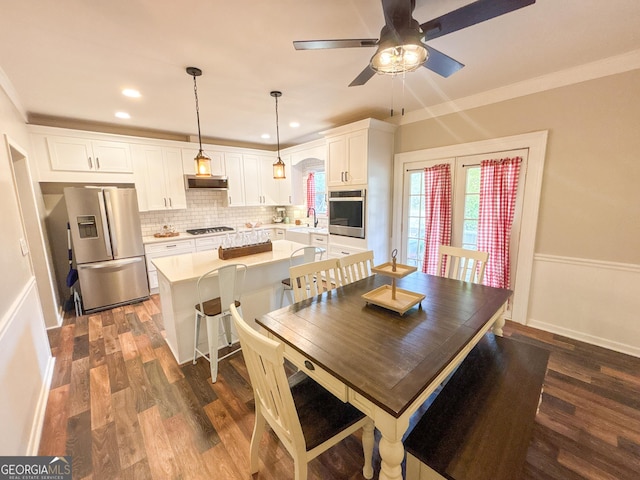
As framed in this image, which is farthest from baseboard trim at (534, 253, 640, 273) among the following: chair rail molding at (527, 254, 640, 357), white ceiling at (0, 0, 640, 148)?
white ceiling at (0, 0, 640, 148)

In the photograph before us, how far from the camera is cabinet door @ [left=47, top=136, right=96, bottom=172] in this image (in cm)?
336

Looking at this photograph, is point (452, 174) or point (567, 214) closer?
point (567, 214)

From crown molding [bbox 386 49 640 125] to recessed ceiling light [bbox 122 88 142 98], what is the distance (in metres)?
3.23

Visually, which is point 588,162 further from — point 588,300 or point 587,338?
point 587,338

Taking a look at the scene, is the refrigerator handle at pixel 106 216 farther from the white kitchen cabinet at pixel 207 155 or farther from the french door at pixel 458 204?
the french door at pixel 458 204

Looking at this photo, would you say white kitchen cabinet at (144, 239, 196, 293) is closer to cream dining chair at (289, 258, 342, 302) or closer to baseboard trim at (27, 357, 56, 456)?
baseboard trim at (27, 357, 56, 456)

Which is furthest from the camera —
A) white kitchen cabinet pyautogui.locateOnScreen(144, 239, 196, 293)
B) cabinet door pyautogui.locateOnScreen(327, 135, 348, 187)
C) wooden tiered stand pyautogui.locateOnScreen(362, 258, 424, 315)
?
white kitchen cabinet pyautogui.locateOnScreen(144, 239, 196, 293)

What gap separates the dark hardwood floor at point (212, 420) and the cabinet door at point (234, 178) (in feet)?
9.86

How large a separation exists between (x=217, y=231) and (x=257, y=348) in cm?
409

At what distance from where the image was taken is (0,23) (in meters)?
1.60

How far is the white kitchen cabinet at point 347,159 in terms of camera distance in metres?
3.44

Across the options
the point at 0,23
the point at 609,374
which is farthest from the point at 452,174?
the point at 0,23

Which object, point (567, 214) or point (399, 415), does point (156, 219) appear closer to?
point (399, 415)

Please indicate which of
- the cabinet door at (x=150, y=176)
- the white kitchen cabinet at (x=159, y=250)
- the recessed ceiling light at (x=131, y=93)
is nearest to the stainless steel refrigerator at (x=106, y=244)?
the white kitchen cabinet at (x=159, y=250)
